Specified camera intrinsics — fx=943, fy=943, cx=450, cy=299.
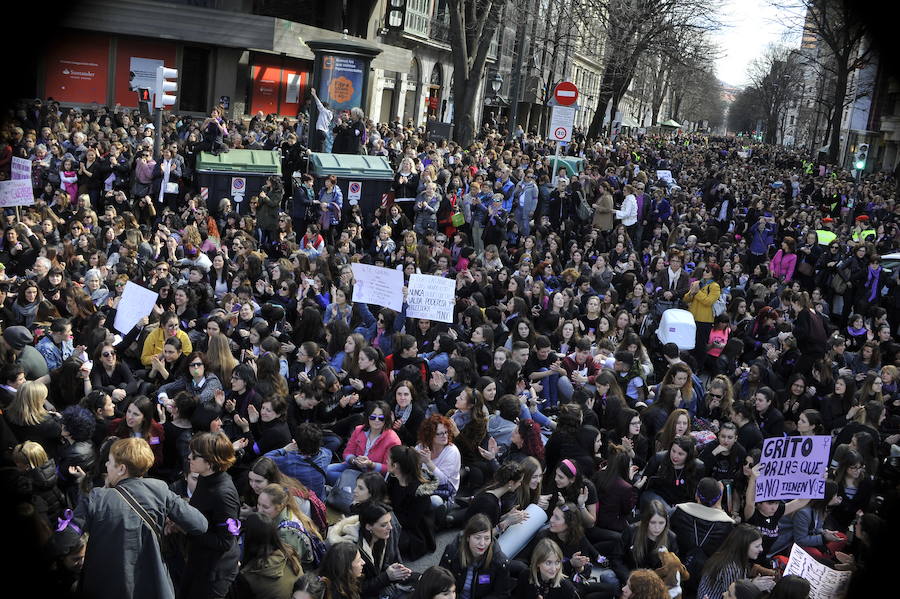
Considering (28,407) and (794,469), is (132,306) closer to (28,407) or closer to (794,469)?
(28,407)

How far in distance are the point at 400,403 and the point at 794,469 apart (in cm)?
338

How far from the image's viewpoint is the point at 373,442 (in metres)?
7.98

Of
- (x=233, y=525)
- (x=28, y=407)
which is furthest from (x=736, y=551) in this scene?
(x=28, y=407)

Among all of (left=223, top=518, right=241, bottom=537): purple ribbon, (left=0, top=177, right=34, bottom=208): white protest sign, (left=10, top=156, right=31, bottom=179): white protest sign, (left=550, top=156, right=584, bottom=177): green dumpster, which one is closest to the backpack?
(left=223, top=518, right=241, bottom=537): purple ribbon

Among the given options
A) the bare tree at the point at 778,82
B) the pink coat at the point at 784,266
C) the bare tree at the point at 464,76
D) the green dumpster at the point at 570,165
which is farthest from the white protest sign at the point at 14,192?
the bare tree at the point at 778,82

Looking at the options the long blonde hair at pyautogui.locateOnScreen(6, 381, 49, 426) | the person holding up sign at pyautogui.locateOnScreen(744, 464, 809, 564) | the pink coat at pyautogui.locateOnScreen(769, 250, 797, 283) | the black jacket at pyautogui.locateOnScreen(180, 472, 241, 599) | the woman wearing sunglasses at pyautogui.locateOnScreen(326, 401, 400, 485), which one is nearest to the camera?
the black jacket at pyautogui.locateOnScreen(180, 472, 241, 599)

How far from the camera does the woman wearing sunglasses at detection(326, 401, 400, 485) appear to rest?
25.5 ft

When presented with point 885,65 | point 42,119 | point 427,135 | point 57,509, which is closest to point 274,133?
point 42,119

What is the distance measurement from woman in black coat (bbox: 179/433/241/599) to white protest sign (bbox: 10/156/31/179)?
9.21 m

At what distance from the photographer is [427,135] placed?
29125mm

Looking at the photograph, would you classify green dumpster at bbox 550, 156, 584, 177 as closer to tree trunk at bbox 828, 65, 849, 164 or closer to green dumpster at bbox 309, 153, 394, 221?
green dumpster at bbox 309, 153, 394, 221

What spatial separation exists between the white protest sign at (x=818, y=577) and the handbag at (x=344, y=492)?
3497 mm

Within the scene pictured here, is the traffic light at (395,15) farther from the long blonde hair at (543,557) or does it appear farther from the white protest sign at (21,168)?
the long blonde hair at (543,557)

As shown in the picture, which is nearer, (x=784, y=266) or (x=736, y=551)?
(x=736, y=551)
